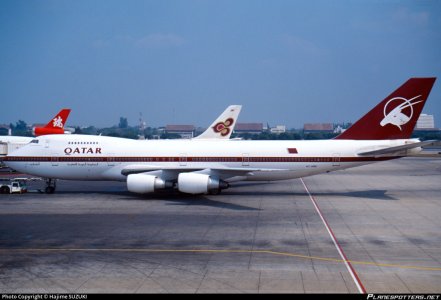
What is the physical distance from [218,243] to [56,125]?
65.6 meters

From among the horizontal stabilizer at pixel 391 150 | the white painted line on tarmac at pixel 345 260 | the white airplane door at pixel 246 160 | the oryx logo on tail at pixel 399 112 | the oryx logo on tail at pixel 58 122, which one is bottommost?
the white painted line on tarmac at pixel 345 260

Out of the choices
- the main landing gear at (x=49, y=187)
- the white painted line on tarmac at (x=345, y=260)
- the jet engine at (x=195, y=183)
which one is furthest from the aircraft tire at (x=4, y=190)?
the white painted line on tarmac at (x=345, y=260)

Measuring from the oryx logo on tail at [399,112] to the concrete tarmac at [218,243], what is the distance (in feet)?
17.3

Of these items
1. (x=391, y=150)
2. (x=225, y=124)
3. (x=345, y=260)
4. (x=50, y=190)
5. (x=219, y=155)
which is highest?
(x=225, y=124)

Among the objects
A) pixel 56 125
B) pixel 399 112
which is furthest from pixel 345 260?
pixel 56 125

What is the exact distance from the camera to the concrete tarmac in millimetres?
12906

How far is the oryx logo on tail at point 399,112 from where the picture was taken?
30.0 metres

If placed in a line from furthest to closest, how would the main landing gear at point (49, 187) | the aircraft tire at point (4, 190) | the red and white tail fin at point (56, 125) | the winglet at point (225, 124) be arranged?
the red and white tail fin at point (56, 125)
the winglet at point (225, 124)
the aircraft tire at point (4, 190)
the main landing gear at point (49, 187)

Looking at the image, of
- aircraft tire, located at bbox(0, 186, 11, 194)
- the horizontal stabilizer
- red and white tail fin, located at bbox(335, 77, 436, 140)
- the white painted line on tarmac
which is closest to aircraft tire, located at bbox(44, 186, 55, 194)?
aircraft tire, located at bbox(0, 186, 11, 194)

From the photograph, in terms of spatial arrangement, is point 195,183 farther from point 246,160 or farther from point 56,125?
point 56,125

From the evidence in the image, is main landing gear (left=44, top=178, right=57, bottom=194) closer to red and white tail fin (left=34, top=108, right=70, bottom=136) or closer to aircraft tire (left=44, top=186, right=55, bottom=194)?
aircraft tire (left=44, top=186, right=55, bottom=194)

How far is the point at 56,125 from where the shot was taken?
76250mm

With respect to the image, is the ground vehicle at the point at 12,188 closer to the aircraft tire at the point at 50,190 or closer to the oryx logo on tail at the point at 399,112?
the aircraft tire at the point at 50,190

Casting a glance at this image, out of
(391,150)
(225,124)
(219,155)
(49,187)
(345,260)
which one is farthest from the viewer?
(225,124)
